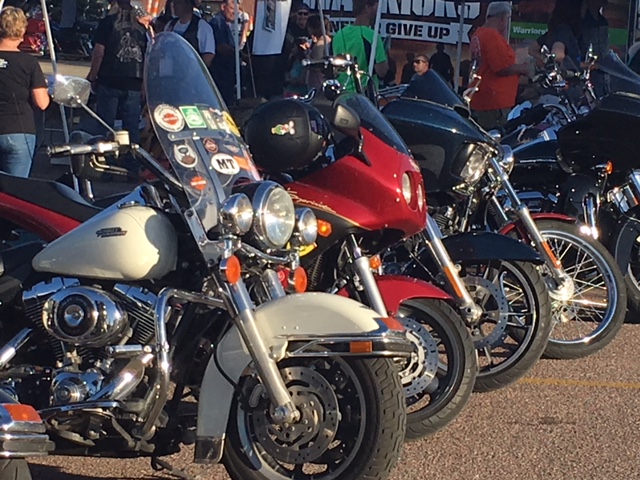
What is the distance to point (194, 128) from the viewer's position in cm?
416

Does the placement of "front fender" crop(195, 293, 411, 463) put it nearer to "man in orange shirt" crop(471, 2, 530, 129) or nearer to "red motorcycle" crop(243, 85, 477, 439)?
"red motorcycle" crop(243, 85, 477, 439)

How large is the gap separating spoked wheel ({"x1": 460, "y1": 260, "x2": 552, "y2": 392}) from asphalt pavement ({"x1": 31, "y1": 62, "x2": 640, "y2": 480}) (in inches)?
5.1

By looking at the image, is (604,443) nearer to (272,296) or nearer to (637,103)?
(272,296)

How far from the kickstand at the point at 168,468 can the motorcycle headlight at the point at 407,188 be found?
1.40 m

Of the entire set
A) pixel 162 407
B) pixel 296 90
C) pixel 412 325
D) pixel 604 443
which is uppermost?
pixel 162 407

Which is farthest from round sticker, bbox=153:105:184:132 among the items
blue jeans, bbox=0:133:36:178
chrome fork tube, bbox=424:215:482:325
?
blue jeans, bbox=0:133:36:178

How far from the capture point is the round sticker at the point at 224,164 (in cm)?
409

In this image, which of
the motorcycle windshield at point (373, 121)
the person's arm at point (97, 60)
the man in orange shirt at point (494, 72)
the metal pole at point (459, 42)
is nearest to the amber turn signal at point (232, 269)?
the motorcycle windshield at point (373, 121)

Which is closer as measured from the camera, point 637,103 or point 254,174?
point 254,174

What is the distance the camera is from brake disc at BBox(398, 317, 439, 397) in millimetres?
4961

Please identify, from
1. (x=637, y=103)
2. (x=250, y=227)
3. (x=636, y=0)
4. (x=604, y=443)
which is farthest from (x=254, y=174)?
(x=636, y=0)

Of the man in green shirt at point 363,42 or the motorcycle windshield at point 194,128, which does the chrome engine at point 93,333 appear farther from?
the man in green shirt at point 363,42

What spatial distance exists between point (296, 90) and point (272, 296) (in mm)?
7988

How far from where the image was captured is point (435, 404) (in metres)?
5.00
